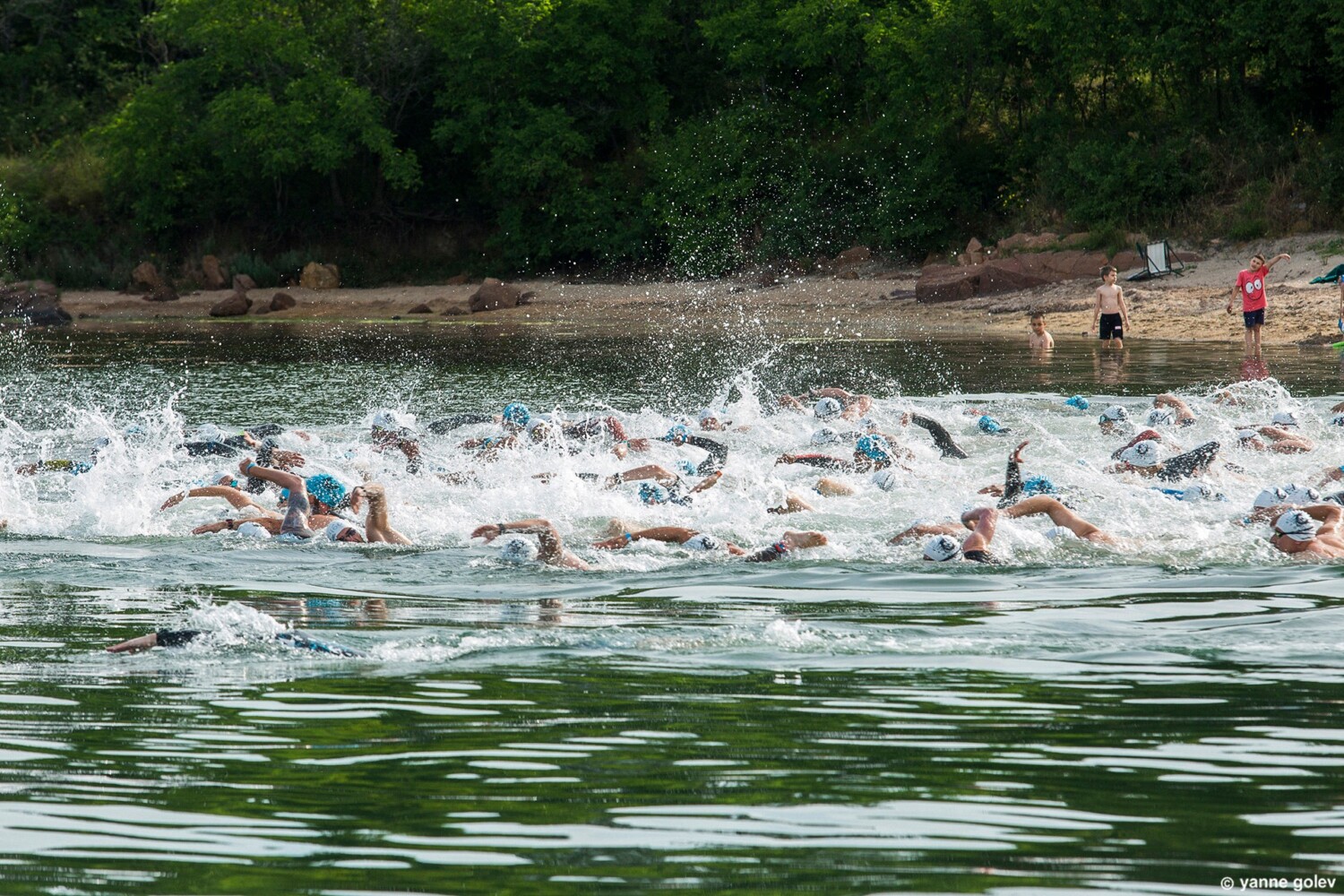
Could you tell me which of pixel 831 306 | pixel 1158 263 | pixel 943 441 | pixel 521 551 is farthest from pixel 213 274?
pixel 521 551

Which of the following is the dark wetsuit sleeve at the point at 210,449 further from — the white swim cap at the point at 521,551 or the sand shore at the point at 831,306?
the sand shore at the point at 831,306

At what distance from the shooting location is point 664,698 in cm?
775

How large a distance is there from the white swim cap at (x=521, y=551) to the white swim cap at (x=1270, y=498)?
548 cm

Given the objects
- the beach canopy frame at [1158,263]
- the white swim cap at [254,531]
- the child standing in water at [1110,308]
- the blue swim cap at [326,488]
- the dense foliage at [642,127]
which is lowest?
the white swim cap at [254,531]

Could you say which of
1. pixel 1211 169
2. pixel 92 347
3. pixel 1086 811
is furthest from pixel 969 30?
pixel 1086 811

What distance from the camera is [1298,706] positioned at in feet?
24.3

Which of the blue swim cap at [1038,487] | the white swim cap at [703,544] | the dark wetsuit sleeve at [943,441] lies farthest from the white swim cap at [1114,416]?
the white swim cap at [703,544]

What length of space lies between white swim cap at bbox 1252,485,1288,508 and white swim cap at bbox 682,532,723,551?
410 cm

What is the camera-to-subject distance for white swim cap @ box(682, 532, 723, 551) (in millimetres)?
11953

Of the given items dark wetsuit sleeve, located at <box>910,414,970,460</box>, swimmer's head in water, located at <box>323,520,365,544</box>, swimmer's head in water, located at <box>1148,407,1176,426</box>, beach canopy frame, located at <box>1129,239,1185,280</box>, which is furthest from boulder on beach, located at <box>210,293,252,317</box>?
swimmer's head in water, located at <box>323,520,365,544</box>

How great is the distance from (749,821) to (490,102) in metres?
43.3

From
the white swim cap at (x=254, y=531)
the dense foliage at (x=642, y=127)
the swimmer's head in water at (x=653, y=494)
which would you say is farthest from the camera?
the dense foliage at (x=642, y=127)

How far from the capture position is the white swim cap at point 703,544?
11953 mm

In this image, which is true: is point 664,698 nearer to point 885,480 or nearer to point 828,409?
point 885,480
